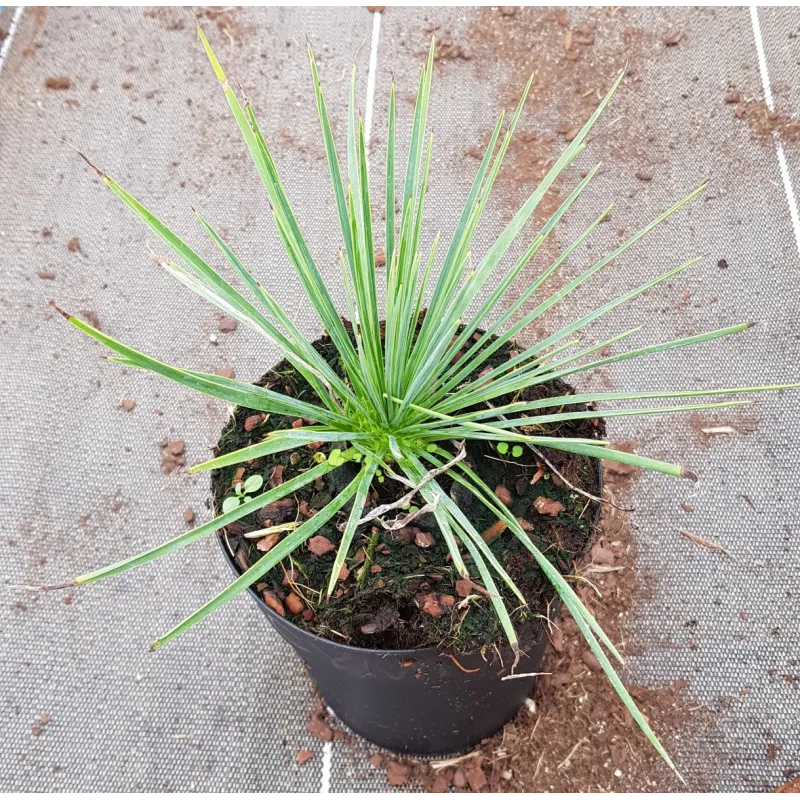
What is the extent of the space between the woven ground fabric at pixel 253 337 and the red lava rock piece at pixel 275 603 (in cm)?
49

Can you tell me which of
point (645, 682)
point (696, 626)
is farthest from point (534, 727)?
point (696, 626)

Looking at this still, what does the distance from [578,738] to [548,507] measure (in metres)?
0.56

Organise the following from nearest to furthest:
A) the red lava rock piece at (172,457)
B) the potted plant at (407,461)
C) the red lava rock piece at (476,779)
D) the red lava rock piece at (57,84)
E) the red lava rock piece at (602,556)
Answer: the potted plant at (407,461)
the red lava rock piece at (476,779)
the red lava rock piece at (602,556)
the red lava rock piece at (172,457)
the red lava rock piece at (57,84)

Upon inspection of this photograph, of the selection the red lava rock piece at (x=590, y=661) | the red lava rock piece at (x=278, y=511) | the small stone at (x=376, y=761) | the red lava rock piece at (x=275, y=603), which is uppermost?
the red lava rock piece at (x=278, y=511)

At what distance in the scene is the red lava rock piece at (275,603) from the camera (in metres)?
0.86

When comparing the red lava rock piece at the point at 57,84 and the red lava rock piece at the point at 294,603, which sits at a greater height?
the red lava rock piece at the point at 57,84

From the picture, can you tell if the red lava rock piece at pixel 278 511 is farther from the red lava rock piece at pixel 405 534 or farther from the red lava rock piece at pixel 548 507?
the red lava rock piece at pixel 548 507

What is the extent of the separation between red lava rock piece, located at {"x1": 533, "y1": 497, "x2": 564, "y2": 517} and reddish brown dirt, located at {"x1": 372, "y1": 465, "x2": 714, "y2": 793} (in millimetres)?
327

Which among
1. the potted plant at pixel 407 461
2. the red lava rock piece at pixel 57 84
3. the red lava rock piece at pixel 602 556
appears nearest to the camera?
the potted plant at pixel 407 461

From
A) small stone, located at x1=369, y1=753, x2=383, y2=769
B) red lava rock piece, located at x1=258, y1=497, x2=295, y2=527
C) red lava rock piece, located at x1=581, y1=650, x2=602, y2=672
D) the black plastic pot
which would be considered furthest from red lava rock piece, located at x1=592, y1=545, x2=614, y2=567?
red lava rock piece, located at x1=258, y1=497, x2=295, y2=527

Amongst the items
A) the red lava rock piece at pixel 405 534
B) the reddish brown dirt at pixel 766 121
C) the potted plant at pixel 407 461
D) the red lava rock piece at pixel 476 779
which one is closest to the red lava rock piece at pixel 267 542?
the potted plant at pixel 407 461

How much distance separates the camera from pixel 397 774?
1.19 meters

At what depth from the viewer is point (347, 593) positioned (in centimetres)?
86

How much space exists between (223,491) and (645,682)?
845 millimetres
